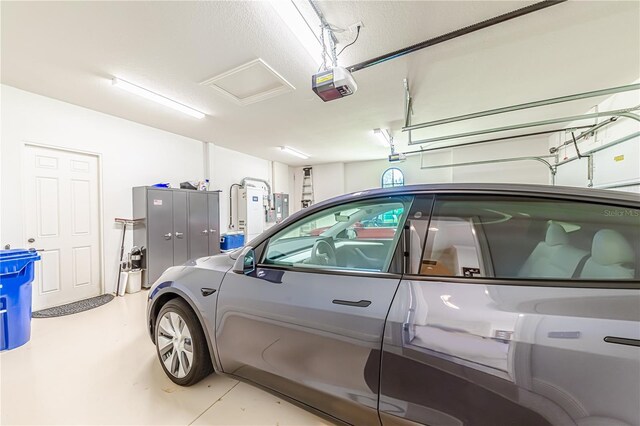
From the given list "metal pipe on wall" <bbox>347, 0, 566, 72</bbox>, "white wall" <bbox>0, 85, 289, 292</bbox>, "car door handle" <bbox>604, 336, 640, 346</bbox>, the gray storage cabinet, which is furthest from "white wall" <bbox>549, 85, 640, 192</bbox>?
"white wall" <bbox>0, 85, 289, 292</bbox>

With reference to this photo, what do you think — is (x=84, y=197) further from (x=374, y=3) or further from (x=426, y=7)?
(x=426, y=7)

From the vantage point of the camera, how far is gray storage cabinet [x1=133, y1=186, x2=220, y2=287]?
4.24 meters

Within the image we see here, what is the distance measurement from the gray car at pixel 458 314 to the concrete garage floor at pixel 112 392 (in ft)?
1.01

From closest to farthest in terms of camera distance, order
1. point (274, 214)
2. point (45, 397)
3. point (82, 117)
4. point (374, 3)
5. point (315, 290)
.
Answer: point (315, 290)
point (45, 397)
point (374, 3)
point (82, 117)
point (274, 214)

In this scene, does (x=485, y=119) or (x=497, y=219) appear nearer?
(x=497, y=219)

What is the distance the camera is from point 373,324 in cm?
110

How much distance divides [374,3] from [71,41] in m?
2.81

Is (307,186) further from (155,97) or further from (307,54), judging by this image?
(307,54)

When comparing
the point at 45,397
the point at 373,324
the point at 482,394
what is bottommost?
the point at 45,397

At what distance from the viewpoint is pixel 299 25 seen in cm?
216

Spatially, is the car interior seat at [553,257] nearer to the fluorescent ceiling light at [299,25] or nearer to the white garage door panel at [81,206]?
the fluorescent ceiling light at [299,25]

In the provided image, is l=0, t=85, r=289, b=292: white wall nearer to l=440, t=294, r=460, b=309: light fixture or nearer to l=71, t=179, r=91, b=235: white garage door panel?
l=71, t=179, r=91, b=235: white garage door panel

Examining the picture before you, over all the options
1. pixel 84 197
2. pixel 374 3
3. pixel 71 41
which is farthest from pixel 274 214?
pixel 374 3

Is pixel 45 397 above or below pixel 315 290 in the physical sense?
below
